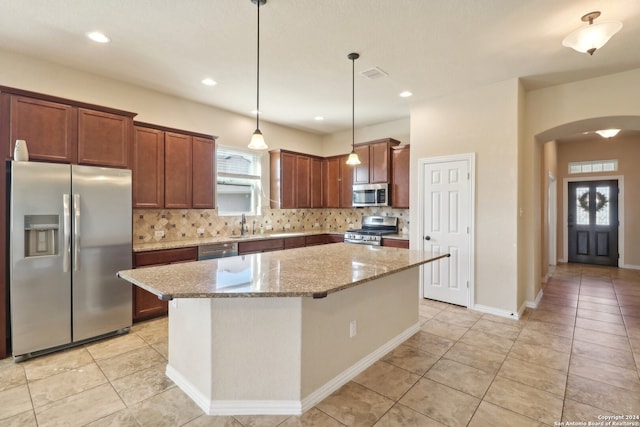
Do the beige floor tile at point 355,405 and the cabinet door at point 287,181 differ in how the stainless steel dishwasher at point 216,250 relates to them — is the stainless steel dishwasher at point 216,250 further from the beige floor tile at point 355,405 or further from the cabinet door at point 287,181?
the beige floor tile at point 355,405

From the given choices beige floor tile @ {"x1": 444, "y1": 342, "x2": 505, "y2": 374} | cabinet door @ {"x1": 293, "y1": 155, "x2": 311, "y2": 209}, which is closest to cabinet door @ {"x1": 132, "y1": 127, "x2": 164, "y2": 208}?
cabinet door @ {"x1": 293, "y1": 155, "x2": 311, "y2": 209}

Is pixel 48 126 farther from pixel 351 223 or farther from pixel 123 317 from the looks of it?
pixel 351 223

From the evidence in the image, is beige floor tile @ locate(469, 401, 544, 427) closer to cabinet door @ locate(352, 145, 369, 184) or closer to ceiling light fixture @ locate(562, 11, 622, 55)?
ceiling light fixture @ locate(562, 11, 622, 55)

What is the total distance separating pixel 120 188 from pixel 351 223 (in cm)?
414

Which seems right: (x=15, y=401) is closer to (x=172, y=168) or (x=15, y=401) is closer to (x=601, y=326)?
(x=172, y=168)

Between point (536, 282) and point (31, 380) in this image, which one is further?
point (536, 282)

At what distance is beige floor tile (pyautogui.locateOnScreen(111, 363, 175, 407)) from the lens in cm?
225

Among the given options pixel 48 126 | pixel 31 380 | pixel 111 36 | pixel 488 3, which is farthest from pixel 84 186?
pixel 488 3

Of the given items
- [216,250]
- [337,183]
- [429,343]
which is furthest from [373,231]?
[216,250]

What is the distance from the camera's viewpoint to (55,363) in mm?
2744

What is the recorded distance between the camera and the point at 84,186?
3.04 meters

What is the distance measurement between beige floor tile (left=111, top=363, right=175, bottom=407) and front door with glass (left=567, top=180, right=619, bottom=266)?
8779mm

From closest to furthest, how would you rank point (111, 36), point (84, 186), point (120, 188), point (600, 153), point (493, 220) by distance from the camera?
point (111, 36)
point (84, 186)
point (120, 188)
point (493, 220)
point (600, 153)

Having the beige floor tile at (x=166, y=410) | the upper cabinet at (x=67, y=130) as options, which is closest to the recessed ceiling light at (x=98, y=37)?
the upper cabinet at (x=67, y=130)
